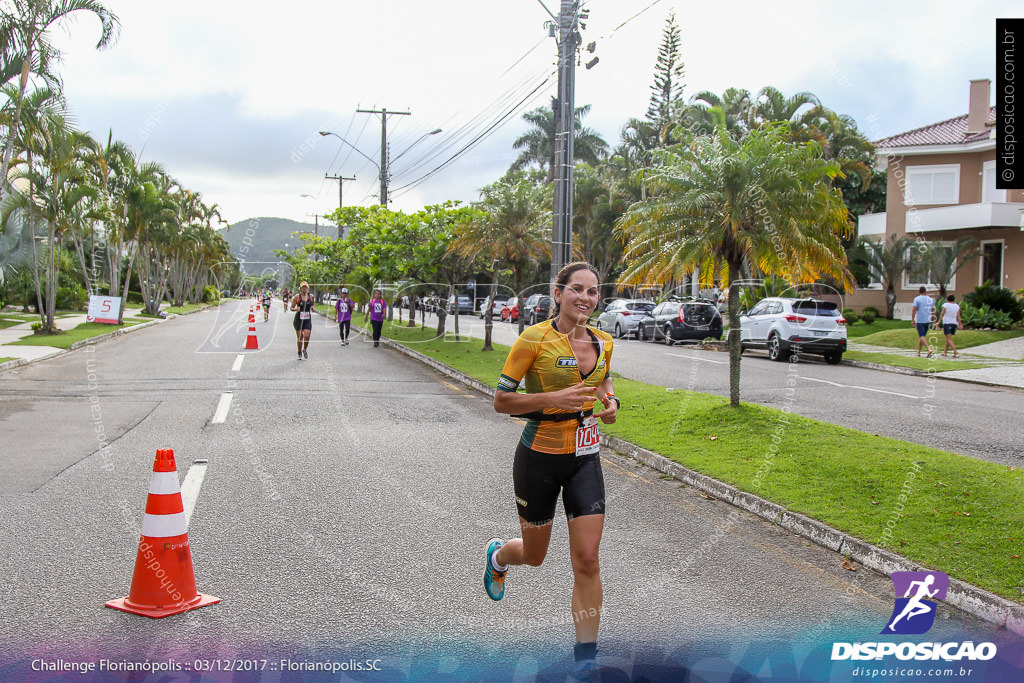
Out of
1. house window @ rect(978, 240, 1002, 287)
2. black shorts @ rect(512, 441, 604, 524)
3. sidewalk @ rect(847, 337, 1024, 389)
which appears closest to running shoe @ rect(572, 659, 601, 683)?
black shorts @ rect(512, 441, 604, 524)

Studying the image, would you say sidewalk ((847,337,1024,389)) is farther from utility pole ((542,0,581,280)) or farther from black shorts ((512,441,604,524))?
black shorts ((512,441,604,524))

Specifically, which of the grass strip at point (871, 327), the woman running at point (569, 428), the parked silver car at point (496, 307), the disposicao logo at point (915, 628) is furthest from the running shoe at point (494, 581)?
the parked silver car at point (496, 307)

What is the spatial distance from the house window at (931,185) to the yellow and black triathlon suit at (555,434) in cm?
3359

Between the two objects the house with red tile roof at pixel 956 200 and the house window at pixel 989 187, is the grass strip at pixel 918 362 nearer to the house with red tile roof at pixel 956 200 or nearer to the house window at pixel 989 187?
the house with red tile roof at pixel 956 200

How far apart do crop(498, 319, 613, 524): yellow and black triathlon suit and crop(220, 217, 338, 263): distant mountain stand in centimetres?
2441

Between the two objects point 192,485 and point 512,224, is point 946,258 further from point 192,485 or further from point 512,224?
point 192,485

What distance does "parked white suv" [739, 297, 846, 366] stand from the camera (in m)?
20.9

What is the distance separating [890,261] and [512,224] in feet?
62.3

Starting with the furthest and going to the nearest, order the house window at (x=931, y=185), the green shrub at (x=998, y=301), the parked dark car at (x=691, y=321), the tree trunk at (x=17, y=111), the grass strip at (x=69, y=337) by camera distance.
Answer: the house window at (x=931, y=185) < the parked dark car at (x=691, y=321) < the green shrub at (x=998, y=301) < the grass strip at (x=69, y=337) < the tree trunk at (x=17, y=111)

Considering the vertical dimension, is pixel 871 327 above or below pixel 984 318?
below

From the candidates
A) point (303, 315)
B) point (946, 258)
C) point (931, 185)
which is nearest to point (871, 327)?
point (946, 258)

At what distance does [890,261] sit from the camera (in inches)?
1267

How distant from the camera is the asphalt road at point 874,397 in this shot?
1032cm

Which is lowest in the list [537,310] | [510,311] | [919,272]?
[510,311]
